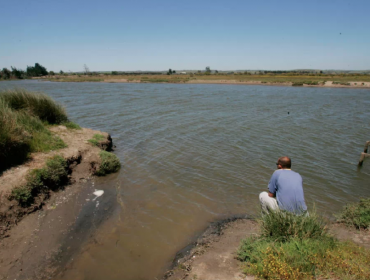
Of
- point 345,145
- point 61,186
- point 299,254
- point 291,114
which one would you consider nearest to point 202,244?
point 299,254

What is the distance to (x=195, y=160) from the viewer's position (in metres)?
10.2

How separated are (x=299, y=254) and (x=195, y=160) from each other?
6.70 metres

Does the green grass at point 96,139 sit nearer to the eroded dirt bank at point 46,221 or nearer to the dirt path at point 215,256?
the eroded dirt bank at point 46,221

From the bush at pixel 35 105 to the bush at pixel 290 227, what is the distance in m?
10.0

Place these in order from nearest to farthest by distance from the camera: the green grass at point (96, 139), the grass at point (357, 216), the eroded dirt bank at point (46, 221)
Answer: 1. the eroded dirt bank at point (46, 221)
2. the grass at point (357, 216)
3. the green grass at point (96, 139)

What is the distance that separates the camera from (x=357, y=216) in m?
5.80

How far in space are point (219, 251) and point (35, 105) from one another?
10052 mm

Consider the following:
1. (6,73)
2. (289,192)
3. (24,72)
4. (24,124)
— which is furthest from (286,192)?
(24,72)

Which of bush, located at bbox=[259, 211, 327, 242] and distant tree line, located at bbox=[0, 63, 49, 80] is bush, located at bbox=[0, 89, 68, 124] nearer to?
bush, located at bbox=[259, 211, 327, 242]

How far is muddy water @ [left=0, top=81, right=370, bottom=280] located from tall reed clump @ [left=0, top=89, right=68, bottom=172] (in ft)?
8.05

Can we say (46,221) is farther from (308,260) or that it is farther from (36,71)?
(36,71)

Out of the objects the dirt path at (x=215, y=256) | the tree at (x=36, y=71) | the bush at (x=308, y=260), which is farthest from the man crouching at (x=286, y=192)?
the tree at (x=36, y=71)

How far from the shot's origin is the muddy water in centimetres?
530

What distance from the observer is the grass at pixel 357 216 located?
557 cm
